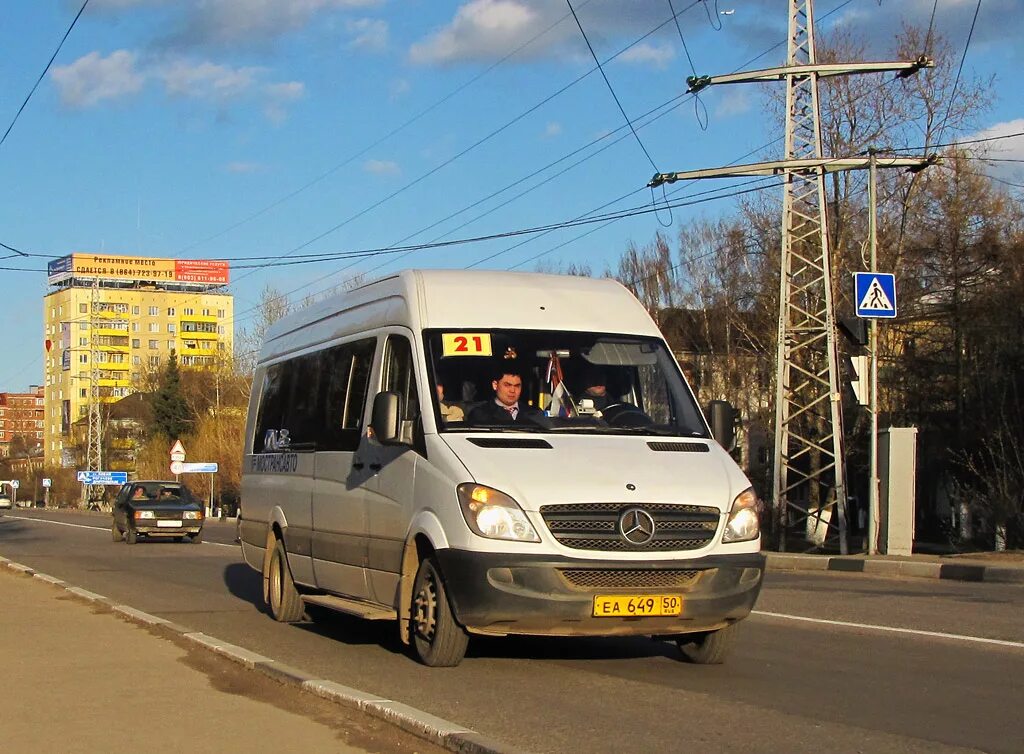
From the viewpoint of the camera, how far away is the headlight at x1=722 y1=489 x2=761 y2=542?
8453 millimetres

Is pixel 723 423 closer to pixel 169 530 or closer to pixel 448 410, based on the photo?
pixel 448 410

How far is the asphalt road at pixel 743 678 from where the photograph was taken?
6738 mm

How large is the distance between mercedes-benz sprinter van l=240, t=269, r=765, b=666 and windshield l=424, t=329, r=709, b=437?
0.01m

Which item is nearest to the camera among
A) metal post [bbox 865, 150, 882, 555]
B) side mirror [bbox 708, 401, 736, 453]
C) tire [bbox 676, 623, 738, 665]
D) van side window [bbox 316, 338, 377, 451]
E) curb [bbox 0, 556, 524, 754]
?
curb [bbox 0, 556, 524, 754]

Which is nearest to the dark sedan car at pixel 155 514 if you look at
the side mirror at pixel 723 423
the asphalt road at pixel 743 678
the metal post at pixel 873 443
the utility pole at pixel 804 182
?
the utility pole at pixel 804 182

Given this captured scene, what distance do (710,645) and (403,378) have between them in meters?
2.84

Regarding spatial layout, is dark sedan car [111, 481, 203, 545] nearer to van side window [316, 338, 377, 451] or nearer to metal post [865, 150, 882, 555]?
metal post [865, 150, 882, 555]

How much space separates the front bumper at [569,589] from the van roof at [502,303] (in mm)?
1939

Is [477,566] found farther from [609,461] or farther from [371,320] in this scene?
[371,320]

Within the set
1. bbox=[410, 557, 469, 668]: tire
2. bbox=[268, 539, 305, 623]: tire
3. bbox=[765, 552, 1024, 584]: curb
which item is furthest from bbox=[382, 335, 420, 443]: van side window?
bbox=[765, 552, 1024, 584]: curb

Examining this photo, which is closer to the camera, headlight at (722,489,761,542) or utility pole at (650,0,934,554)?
headlight at (722,489,761,542)

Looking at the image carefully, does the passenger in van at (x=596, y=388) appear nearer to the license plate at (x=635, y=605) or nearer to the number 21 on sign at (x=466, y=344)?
the number 21 on sign at (x=466, y=344)

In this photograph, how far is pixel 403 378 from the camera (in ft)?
31.5

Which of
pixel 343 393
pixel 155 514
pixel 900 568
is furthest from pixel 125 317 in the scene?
pixel 343 393
